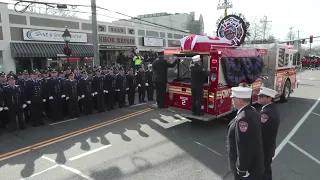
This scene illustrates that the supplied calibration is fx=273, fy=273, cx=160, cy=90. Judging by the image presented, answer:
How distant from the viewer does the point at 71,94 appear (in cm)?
986

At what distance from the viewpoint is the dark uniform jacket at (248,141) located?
9.73 feet

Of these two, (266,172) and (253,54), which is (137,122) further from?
(266,172)

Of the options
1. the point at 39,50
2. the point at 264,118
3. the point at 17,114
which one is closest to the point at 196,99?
the point at 264,118

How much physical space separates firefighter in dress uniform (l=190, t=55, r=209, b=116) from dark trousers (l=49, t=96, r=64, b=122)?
4.88m

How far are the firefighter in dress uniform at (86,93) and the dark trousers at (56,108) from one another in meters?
0.92

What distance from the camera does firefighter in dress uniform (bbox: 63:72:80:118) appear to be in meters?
9.83

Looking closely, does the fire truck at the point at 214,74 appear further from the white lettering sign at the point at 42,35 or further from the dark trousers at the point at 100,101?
the white lettering sign at the point at 42,35

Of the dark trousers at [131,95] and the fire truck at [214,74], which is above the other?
the fire truck at [214,74]

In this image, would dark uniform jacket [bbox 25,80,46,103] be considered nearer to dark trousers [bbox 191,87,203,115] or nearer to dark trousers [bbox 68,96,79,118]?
dark trousers [bbox 68,96,79,118]

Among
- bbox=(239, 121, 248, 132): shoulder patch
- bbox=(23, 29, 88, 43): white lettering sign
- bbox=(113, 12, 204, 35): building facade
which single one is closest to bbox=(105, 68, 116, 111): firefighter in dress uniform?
bbox=(239, 121, 248, 132): shoulder patch

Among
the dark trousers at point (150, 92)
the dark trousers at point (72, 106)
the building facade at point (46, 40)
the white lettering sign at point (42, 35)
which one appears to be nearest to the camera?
the dark trousers at point (72, 106)

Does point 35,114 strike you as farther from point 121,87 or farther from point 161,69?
point 161,69

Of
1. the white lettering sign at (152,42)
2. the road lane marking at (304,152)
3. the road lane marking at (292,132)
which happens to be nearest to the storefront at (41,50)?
the white lettering sign at (152,42)

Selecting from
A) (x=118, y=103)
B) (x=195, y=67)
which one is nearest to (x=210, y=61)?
(x=195, y=67)
